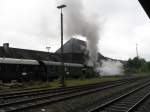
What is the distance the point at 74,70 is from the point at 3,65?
16.7m

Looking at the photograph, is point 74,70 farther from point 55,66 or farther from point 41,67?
point 41,67

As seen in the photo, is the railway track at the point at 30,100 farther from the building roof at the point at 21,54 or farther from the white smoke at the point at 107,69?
the white smoke at the point at 107,69

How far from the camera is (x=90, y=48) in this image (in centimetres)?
4978

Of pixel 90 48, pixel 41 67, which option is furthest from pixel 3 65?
pixel 90 48

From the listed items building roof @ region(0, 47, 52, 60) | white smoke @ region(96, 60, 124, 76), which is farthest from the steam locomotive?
white smoke @ region(96, 60, 124, 76)

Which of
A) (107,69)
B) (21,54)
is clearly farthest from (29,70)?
(107,69)

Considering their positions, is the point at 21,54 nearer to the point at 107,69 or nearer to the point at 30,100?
the point at 107,69

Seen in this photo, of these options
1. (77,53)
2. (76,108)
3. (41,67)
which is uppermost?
(77,53)

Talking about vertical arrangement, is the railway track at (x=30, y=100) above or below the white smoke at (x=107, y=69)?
below

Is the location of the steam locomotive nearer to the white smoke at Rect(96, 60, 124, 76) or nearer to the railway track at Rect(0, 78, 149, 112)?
the white smoke at Rect(96, 60, 124, 76)

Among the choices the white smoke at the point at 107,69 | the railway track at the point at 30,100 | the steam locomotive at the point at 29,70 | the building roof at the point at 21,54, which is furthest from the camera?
the white smoke at the point at 107,69

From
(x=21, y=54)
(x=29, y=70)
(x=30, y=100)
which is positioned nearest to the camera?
(x=30, y=100)

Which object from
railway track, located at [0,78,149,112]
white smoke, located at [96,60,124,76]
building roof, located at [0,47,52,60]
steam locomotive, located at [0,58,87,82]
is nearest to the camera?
railway track, located at [0,78,149,112]

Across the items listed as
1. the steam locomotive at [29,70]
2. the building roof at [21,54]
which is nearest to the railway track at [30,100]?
the steam locomotive at [29,70]
